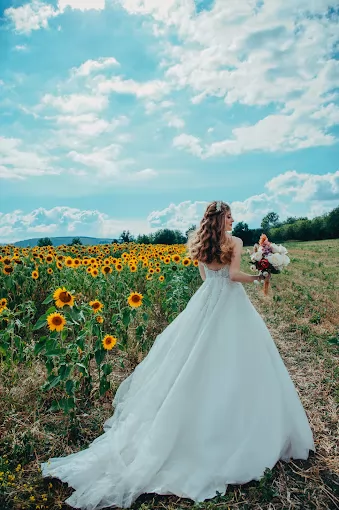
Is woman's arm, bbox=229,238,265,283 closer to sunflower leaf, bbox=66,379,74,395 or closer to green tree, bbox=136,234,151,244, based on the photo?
sunflower leaf, bbox=66,379,74,395

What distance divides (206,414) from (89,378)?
1575 millimetres

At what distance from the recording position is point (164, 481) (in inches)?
133

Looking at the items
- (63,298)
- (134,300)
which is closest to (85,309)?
(134,300)

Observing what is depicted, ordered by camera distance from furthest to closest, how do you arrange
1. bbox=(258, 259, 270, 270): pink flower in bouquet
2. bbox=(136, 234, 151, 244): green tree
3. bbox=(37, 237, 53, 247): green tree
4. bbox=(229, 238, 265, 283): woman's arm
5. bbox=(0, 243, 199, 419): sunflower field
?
bbox=(136, 234, 151, 244): green tree
bbox=(37, 237, 53, 247): green tree
bbox=(0, 243, 199, 419): sunflower field
bbox=(258, 259, 270, 270): pink flower in bouquet
bbox=(229, 238, 265, 283): woman's arm

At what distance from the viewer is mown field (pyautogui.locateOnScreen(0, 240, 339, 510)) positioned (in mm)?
3404

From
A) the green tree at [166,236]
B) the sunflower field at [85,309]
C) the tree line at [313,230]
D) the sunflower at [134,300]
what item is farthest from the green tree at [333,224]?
the sunflower at [134,300]

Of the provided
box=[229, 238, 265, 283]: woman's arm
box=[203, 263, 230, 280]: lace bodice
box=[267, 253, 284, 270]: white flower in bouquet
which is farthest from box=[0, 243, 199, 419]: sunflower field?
box=[267, 253, 284, 270]: white flower in bouquet

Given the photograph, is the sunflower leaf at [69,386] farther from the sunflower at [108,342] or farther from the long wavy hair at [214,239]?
the long wavy hair at [214,239]

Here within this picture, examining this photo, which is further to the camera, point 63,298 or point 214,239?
point 63,298

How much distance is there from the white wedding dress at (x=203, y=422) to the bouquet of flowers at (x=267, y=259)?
335 mm

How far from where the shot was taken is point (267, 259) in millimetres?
4238

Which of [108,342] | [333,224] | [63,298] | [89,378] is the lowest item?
[89,378]

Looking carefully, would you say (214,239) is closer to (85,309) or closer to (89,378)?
(89,378)

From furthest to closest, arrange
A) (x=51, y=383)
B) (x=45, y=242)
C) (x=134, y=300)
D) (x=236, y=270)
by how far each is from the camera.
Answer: (x=45, y=242), (x=134, y=300), (x=51, y=383), (x=236, y=270)
